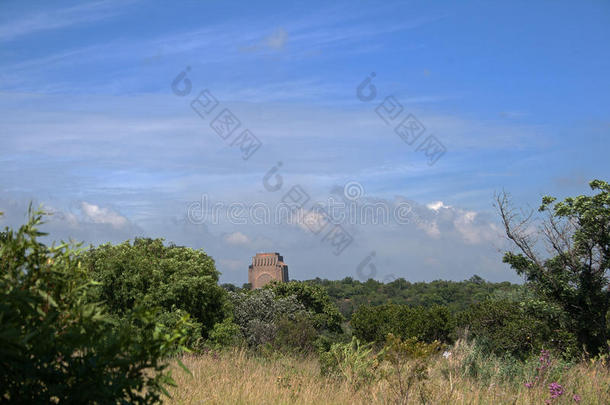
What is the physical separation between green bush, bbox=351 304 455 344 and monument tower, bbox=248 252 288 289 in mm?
22256

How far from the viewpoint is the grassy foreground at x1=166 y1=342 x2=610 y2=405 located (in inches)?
297

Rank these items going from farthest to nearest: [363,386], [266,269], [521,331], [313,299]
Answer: [266,269]
[313,299]
[521,331]
[363,386]

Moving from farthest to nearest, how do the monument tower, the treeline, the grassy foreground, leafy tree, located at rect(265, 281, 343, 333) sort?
the monument tower, the treeline, leafy tree, located at rect(265, 281, 343, 333), the grassy foreground

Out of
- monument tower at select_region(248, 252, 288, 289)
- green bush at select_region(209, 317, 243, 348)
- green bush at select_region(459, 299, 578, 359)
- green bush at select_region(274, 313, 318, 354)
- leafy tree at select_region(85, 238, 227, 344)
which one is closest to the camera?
green bush at select_region(459, 299, 578, 359)

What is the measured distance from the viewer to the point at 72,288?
13.5ft

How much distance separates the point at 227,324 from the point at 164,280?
10.4 feet

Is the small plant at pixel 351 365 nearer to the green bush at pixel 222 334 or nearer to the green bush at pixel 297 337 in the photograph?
the green bush at pixel 297 337

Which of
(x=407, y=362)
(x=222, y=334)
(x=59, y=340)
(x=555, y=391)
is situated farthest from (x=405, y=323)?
(x=59, y=340)

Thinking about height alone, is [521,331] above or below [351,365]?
below

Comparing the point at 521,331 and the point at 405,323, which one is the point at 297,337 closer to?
the point at 521,331

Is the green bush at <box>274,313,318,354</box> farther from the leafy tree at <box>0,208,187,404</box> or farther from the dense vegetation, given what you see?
the leafy tree at <box>0,208,187,404</box>

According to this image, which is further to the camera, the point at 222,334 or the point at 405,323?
the point at 405,323

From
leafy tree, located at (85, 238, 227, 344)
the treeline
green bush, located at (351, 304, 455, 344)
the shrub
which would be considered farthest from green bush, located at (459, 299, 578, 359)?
the treeline

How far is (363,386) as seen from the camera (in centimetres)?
868
